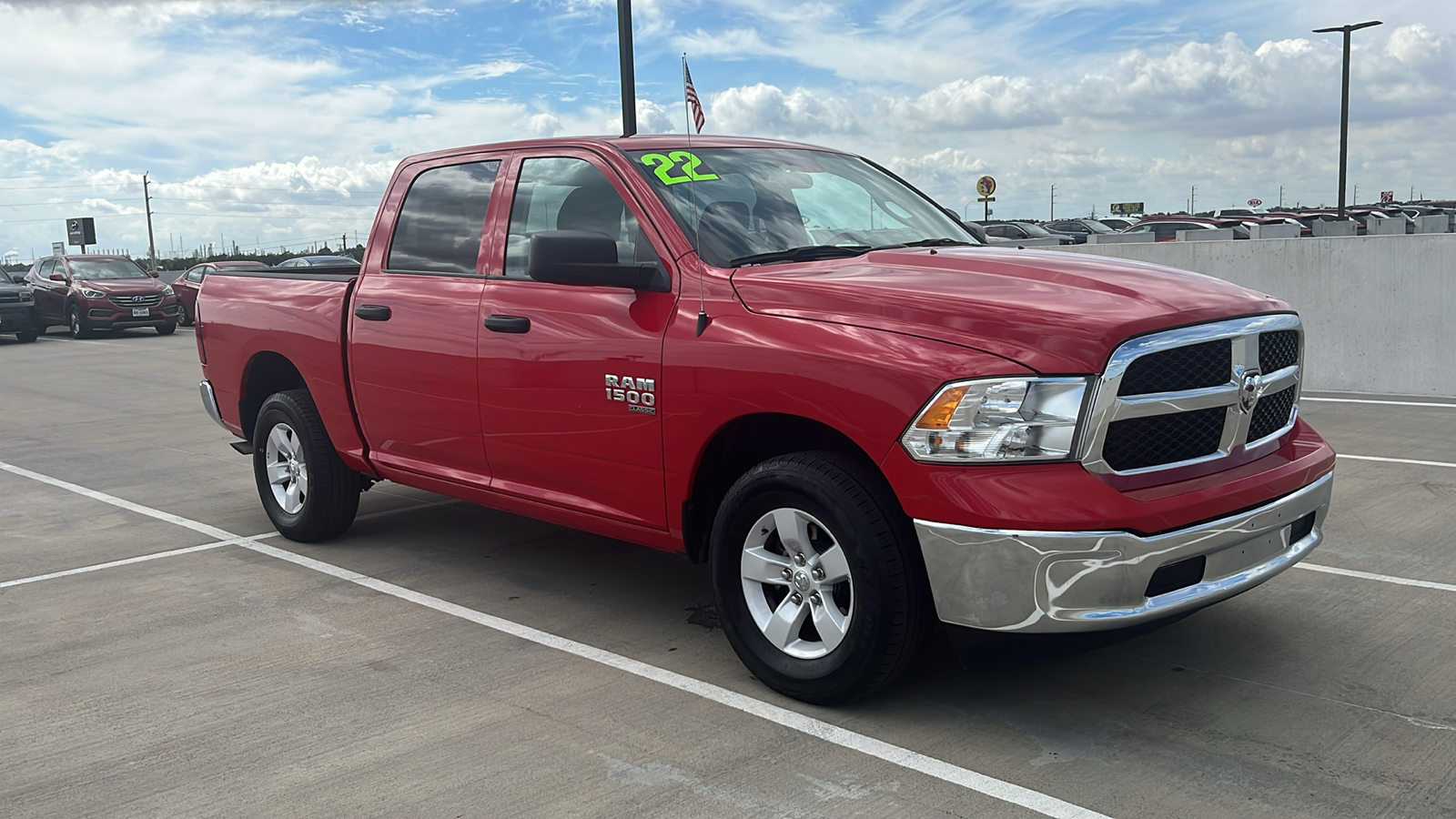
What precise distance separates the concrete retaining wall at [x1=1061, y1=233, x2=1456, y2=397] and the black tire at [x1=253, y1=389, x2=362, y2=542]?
22.2 ft

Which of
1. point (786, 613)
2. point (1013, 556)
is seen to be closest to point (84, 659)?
point (786, 613)

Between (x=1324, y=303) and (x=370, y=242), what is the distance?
9451 mm

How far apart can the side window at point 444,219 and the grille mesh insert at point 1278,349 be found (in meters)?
3.16

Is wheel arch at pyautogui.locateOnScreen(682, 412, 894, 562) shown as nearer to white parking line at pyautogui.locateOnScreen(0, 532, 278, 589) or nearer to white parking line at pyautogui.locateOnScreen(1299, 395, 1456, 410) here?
white parking line at pyautogui.locateOnScreen(0, 532, 278, 589)

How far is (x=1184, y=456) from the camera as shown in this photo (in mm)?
3770

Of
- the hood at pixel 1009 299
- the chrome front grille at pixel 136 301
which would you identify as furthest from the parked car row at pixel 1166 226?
the hood at pixel 1009 299

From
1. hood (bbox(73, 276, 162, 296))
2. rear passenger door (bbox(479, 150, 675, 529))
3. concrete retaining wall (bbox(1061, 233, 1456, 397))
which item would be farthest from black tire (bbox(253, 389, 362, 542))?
hood (bbox(73, 276, 162, 296))

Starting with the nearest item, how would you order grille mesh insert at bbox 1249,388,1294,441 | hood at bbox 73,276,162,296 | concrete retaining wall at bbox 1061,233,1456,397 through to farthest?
grille mesh insert at bbox 1249,388,1294,441, concrete retaining wall at bbox 1061,233,1456,397, hood at bbox 73,276,162,296

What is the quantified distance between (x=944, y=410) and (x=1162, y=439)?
0.69 meters

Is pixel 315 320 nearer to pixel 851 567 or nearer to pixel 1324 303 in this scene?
pixel 851 567

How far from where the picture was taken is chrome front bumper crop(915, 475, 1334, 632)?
3.46 meters

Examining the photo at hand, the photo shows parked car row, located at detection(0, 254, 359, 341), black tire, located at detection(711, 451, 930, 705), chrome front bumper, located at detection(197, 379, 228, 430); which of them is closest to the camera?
black tire, located at detection(711, 451, 930, 705)

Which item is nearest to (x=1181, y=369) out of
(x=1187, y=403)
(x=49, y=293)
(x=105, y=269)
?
(x=1187, y=403)

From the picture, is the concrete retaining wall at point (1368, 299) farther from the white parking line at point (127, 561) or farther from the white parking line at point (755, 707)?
the white parking line at point (127, 561)
